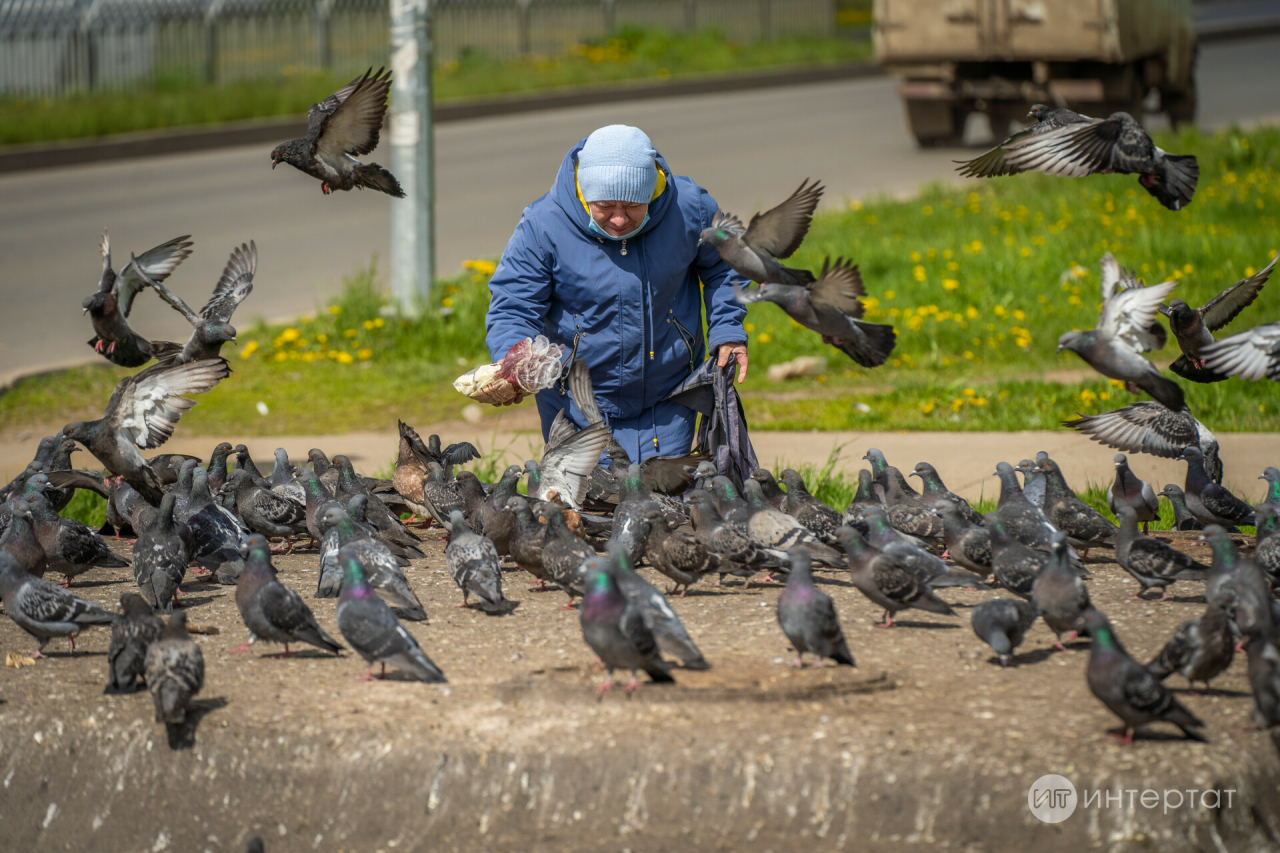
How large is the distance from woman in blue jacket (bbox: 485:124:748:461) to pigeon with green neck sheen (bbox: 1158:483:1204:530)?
2.12 metres

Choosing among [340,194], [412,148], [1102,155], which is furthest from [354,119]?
[340,194]

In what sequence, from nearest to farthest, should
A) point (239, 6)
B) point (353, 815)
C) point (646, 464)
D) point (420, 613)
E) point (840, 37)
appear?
1. point (353, 815)
2. point (420, 613)
3. point (646, 464)
4. point (239, 6)
5. point (840, 37)

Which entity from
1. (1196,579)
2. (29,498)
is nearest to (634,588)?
(1196,579)

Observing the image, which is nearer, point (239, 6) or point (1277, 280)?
point (1277, 280)

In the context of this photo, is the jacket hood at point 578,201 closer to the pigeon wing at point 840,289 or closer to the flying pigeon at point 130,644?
the pigeon wing at point 840,289

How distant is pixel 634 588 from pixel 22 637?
263cm

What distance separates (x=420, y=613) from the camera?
5.47 meters

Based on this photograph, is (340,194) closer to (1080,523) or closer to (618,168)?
(618,168)

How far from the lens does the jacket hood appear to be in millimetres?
6539

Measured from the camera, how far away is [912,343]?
434 inches

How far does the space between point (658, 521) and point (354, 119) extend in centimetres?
230

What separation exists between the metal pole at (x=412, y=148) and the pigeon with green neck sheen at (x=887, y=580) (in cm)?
672

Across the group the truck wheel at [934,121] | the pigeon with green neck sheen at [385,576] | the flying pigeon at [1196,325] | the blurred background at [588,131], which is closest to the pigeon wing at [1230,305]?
the flying pigeon at [1196,325]

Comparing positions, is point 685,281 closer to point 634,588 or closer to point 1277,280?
point 634,588
